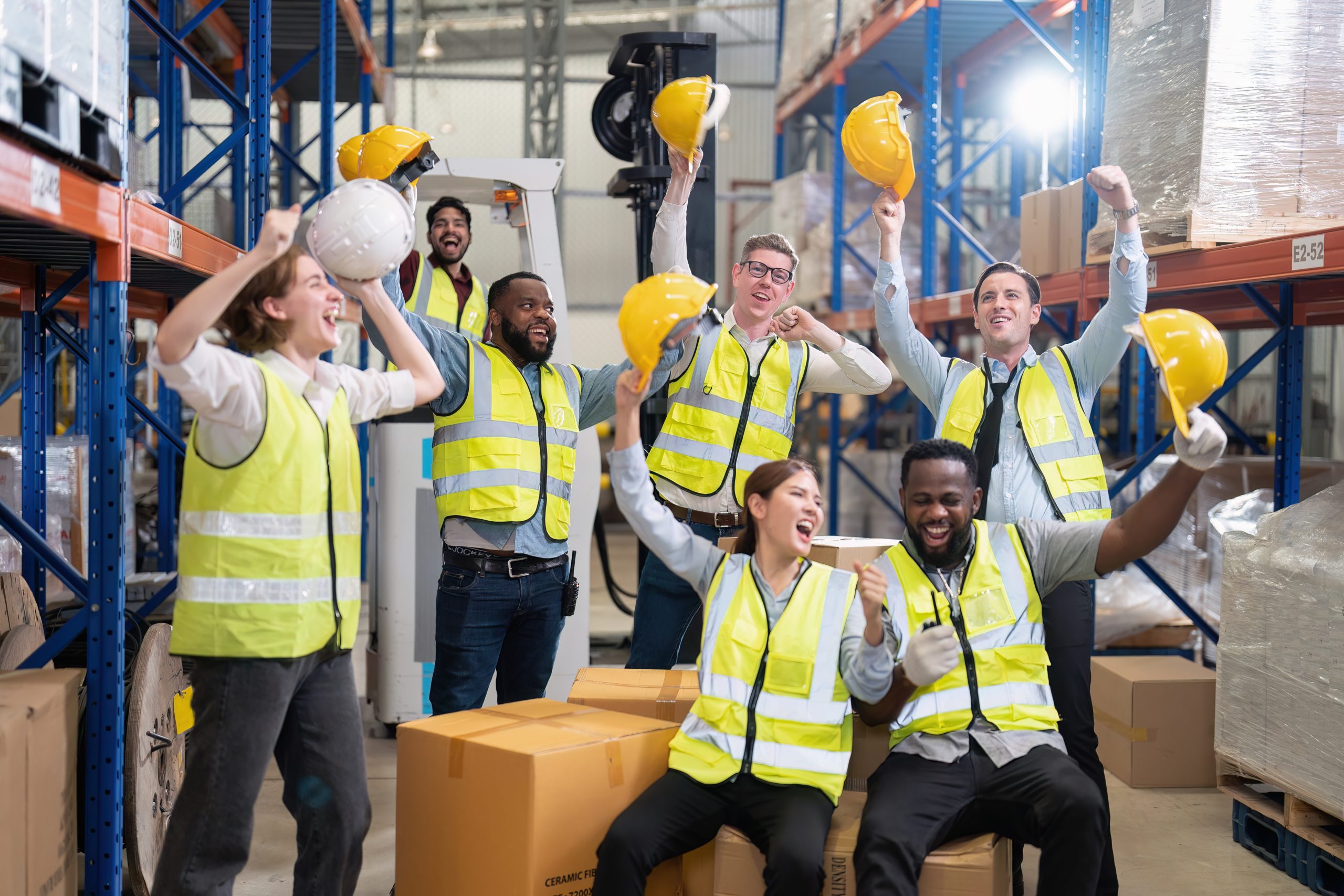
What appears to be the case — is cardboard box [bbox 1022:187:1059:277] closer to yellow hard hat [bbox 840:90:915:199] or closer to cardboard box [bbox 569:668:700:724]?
yellow hard hat [bbox 840:90:915:199]

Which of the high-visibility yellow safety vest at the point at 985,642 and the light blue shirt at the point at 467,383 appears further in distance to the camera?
the light blue shirt at the point at 467,383

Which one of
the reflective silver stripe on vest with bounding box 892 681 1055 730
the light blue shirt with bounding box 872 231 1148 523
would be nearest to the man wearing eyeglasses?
the light blue shirt with bounding box 872 231 1148 523

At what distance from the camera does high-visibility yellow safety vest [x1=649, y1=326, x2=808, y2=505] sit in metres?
4.06

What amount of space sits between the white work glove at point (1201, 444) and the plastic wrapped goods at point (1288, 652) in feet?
4.65

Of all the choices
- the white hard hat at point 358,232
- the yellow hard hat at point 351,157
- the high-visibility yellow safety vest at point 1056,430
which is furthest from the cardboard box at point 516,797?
the yellow hard hat at point 351,157

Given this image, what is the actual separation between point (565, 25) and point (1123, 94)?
13140mm

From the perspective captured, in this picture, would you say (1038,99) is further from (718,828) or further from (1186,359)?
(718,828)

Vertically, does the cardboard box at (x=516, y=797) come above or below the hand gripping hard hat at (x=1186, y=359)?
below

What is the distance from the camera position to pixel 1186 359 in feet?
9.17

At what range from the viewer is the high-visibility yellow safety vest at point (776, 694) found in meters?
3.01

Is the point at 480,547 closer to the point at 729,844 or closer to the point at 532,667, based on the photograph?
the point at 532,667

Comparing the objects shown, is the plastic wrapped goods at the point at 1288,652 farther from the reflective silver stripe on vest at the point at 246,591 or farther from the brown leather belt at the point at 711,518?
the reflective silver stripe on vest at the point at 246,591

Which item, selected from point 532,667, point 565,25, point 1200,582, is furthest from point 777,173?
point 532,667

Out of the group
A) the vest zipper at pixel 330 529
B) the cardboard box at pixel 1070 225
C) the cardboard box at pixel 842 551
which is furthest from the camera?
the cardboard box at pixel 1070 225
